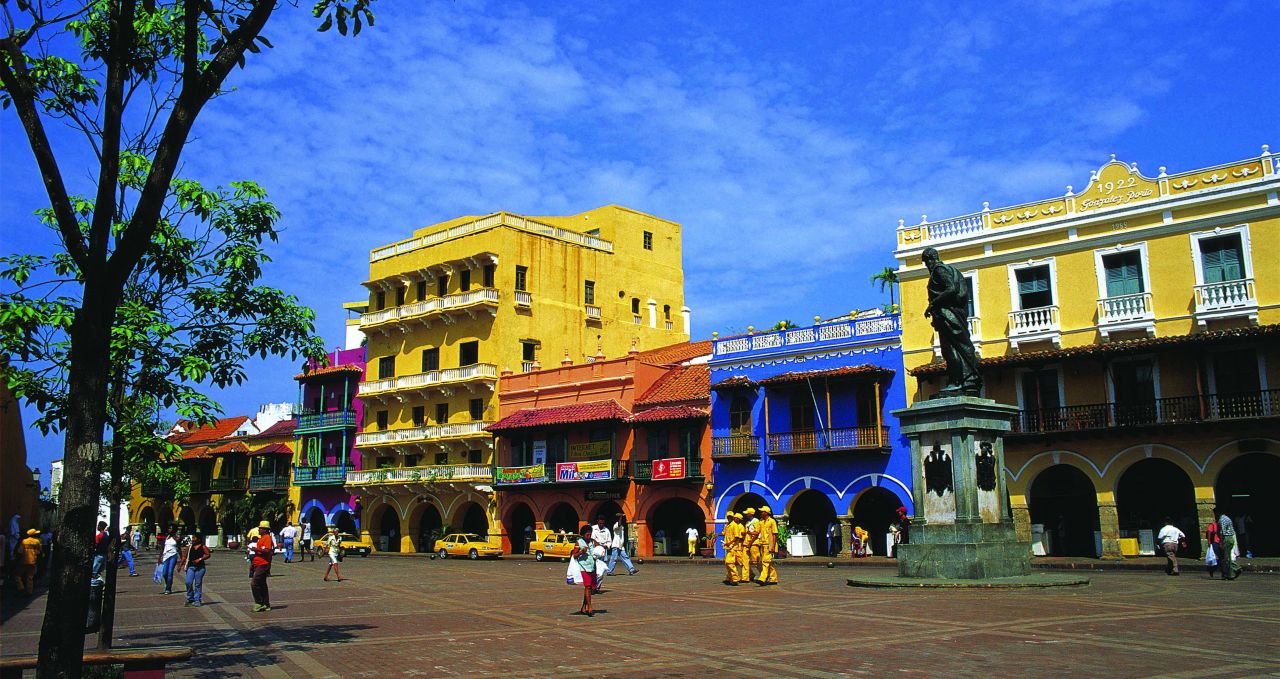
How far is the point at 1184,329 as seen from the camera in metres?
31.3

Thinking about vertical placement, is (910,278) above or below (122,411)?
above

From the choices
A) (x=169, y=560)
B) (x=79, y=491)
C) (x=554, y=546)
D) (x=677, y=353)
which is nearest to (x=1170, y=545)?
(x=169, y=560)

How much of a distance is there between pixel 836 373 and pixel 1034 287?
739cm

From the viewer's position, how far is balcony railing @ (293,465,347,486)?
59.2 meters

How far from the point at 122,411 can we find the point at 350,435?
50.1 meters

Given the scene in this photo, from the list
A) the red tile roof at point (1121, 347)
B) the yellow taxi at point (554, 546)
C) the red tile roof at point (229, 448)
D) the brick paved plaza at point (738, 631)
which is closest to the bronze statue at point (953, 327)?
the brick paved plaza at point (738, 631)

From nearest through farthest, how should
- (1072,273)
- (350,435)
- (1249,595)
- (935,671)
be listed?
(935,671), (1249,595), (1072,273), (350,435)

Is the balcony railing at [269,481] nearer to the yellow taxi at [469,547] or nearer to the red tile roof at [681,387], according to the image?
the yellow taxi at [469,547]

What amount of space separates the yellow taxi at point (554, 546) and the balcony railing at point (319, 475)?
65.0ft

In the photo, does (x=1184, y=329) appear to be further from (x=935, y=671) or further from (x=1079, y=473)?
(x=935, y=671)

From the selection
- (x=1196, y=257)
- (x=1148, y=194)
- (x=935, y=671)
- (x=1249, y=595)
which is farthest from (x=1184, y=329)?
(x=935, y=671)

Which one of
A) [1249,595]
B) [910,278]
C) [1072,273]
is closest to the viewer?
[1249,595]

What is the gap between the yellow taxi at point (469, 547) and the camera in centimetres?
4528

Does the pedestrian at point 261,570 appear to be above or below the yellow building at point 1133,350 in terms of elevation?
below
